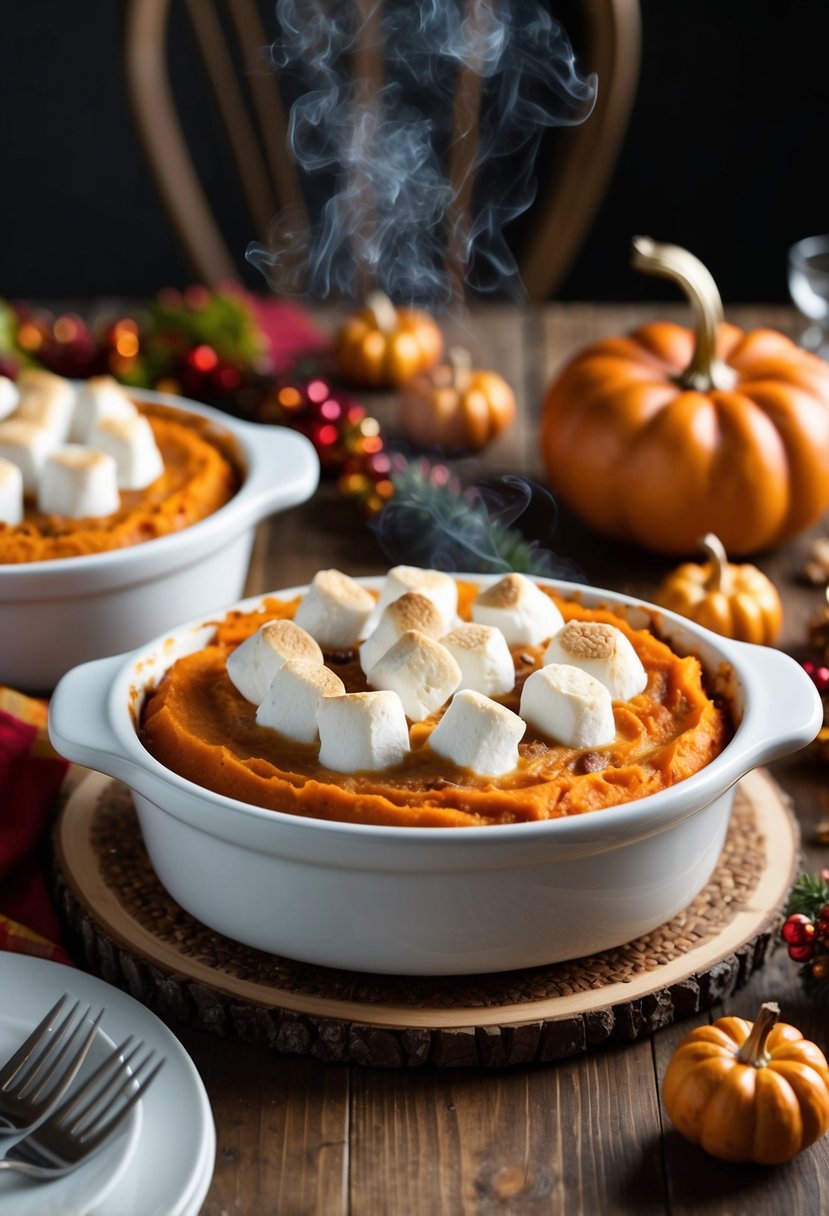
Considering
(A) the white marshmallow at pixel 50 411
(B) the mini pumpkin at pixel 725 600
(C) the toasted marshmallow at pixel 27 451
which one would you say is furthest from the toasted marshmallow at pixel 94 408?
(B) the mini pumpkin at pixel 725 600

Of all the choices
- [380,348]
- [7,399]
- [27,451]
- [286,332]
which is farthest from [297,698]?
[286,332]

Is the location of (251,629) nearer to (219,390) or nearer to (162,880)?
(162,880)

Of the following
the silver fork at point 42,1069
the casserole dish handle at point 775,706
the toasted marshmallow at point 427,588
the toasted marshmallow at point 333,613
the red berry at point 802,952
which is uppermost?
the casserole dish handle at point 775,706

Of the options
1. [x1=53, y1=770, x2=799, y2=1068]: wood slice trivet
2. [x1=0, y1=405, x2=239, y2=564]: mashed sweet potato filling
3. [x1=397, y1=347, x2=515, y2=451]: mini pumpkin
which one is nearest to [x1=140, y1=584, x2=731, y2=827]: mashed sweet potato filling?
[x1=53, y1=770, x2=799, y2=1068]: wood slice trivet

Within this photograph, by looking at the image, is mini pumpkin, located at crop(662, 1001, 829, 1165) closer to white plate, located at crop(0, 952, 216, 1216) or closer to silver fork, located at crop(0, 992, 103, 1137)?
white plate, located at crop(0, 952, 216, 1216)

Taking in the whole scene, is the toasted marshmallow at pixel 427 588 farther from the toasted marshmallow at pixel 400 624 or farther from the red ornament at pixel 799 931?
the red ornament at pixel 799 931

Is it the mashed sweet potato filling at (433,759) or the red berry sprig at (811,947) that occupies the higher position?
the mashed sweet potato filling at (433,759)

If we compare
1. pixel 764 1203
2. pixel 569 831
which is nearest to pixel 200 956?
pixel 569 831
